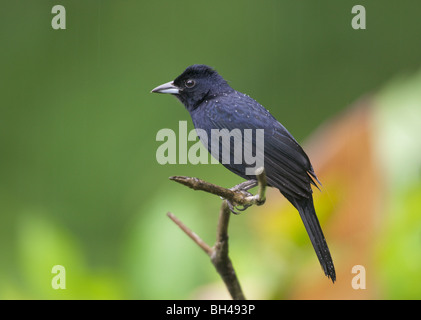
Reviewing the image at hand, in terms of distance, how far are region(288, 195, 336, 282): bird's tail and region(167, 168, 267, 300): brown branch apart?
103 millimetres

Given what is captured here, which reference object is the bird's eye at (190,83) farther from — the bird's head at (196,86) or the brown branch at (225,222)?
the brown branch at (225,222)

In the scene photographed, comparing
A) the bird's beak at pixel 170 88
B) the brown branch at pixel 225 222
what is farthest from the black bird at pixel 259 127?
the brown branch at pixel 225 222

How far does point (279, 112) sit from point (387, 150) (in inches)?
33.9

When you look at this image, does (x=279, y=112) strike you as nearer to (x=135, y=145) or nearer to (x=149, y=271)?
(x=135, y=145)

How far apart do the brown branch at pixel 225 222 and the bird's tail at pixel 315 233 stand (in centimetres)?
10

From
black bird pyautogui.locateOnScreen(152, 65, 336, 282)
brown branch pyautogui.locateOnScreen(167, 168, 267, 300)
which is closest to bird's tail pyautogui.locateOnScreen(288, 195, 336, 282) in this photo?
black bird pyautogui.locateOnScreen(152, 65, 336, 282)

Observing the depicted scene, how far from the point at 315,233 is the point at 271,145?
0.29 m

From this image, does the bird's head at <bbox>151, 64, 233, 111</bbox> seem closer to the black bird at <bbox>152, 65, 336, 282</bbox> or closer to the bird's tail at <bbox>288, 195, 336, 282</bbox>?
the black bird at <bbox>152, 65, 336, 282</bbox>

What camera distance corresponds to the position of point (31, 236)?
1.33 meters

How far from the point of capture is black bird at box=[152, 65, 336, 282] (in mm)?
1234

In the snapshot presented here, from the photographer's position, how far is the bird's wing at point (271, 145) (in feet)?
4.41

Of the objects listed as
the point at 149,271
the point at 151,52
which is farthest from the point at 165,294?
the point at 151,52

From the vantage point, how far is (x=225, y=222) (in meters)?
1.18
